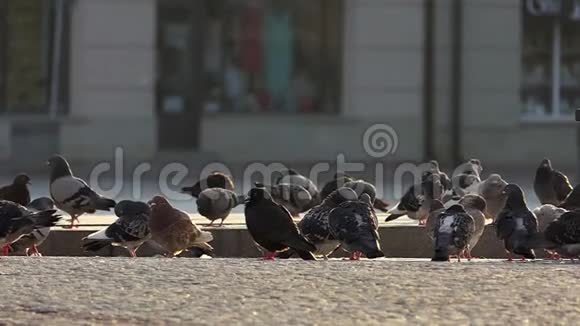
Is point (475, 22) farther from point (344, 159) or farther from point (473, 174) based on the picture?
point (473, 174)

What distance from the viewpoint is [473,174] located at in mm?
11141

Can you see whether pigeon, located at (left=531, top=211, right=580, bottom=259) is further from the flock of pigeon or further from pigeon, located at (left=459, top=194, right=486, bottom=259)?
pigeon, located at (left=459, top=194, right=486, bottom=259)

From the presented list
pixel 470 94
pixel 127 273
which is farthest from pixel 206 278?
pixel 470 94

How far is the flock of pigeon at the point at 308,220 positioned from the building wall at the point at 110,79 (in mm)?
7152

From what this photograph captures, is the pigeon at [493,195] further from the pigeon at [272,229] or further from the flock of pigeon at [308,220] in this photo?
the pigeon at [272,229]

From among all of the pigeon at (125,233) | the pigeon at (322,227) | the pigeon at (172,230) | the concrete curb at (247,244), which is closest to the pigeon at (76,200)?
the concrete curb at (247,244)

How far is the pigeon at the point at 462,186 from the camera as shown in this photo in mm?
9844

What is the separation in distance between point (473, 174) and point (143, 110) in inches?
292

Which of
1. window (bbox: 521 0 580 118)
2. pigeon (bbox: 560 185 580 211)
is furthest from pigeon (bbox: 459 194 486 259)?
window (bbox: 521 0 580 118)

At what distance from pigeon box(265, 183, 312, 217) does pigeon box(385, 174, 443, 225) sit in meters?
0.73

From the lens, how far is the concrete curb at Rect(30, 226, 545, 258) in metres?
9.01

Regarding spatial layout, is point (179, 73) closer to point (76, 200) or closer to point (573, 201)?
point (76, 200)

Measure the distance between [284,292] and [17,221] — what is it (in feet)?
8.58

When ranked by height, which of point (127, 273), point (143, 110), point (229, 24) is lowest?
point (127, 273)
